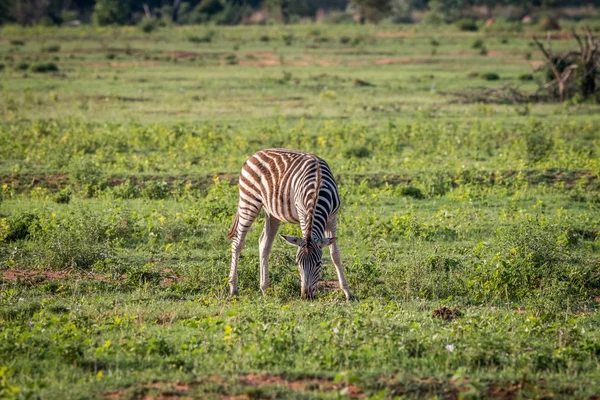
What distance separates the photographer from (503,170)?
14664mm

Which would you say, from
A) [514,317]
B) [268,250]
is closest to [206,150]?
[268,250]

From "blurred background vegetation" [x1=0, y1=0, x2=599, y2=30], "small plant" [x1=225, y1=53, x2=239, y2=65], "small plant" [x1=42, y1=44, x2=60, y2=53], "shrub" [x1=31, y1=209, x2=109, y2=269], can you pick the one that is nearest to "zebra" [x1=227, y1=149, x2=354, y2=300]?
"shrub" [x1=31, y1=209, x2=109, y2=269]

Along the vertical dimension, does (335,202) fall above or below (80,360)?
above

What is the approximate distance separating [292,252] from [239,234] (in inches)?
36.8

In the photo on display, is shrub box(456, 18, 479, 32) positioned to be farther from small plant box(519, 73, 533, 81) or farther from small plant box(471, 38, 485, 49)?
small plant box(519, 73, 533, 81)

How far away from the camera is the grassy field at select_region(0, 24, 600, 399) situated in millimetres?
6348

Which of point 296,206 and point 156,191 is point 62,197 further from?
point 296,206

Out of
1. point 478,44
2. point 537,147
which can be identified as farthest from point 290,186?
point 478,44

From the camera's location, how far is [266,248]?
30.5 ft

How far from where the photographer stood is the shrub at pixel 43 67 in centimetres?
3078

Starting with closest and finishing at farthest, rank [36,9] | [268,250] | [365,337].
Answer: [365,337], [268,250], [36,9]

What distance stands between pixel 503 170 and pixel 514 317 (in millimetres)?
7270

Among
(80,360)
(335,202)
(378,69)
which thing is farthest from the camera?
(378,69)

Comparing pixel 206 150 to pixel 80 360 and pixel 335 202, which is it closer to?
pixel 335 202
